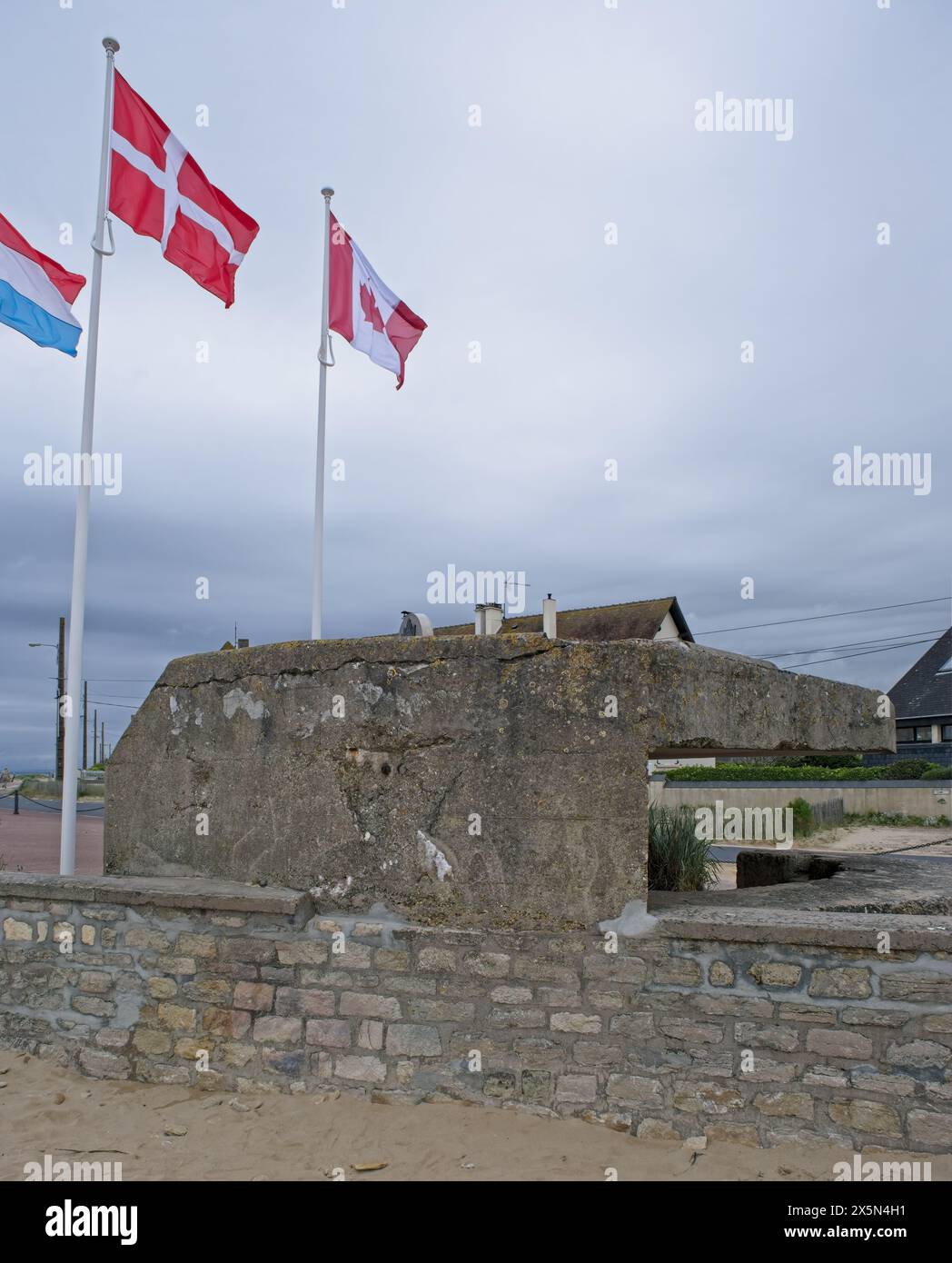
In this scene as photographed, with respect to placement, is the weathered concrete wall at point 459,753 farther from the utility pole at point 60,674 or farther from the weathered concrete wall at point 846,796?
the utility pole at point 60,674

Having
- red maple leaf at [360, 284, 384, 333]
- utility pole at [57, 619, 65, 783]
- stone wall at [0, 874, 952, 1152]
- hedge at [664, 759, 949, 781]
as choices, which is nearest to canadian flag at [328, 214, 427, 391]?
red maple leaf at [360, 284, 384, 333]

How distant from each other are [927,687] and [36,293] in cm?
3653

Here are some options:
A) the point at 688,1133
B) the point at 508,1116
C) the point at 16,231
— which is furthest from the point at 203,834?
the point at 16,231

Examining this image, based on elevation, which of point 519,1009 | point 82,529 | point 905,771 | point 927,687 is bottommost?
point 519,1009

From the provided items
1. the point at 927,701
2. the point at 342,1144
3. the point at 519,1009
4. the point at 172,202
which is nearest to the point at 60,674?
the point at 172,202

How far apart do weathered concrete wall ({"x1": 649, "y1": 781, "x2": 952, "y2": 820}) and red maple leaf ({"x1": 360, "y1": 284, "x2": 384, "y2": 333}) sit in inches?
642

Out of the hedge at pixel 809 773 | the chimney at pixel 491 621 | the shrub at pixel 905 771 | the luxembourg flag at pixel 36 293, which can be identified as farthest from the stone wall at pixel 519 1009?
the shrub at pixel 905 771

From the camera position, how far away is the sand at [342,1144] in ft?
11.7

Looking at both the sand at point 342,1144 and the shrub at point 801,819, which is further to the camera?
the shrub at point 801,819

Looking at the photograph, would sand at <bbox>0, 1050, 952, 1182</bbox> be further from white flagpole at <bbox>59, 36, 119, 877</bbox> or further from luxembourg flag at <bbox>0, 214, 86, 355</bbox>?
luxembourg flag at <bbox>0, 214, 86, 355</bbox>

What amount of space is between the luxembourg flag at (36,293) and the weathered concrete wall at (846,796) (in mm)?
18397

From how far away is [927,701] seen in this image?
34688mm

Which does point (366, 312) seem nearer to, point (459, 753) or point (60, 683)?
point (459, 753)

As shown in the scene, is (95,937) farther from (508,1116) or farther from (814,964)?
(814,964)
